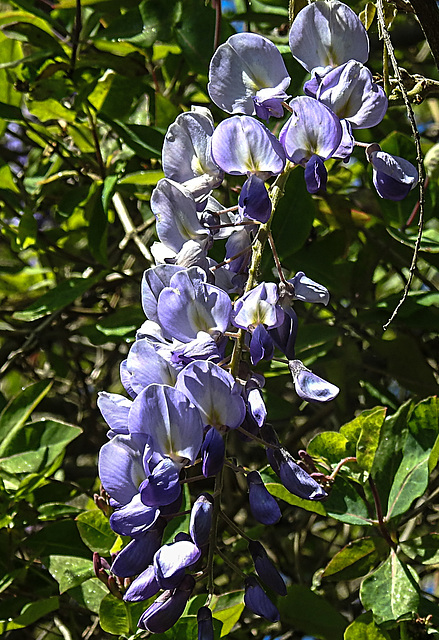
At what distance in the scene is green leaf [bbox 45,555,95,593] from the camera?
97 centimetres

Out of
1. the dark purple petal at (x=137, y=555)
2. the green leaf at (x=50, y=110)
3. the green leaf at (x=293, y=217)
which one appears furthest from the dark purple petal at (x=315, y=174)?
the green leaf at (x=50, y=110)

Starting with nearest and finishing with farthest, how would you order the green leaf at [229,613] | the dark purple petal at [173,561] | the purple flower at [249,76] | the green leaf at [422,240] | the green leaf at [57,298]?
the dark purple petal at [173,561] → the purple flower at [249,76] → the green leaf at [229,613] → the green leaf at [422,240] → the green leaf at [57,298]

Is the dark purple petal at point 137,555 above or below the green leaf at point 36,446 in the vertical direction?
above

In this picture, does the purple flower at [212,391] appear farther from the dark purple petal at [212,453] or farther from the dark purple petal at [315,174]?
the dark purple petal at [315,174]

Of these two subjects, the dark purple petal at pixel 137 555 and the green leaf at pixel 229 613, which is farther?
the green leaf at pixel 229 613

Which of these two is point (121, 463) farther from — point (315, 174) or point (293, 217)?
point (293, 217)

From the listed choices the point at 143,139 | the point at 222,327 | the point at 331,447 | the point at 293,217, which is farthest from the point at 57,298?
the point at 222,327

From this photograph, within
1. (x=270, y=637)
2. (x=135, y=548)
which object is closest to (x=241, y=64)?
(x=135, y=548)

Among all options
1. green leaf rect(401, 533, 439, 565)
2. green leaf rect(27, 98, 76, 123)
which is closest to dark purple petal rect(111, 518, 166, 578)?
green leaf rect(401, 533, 439, 565)

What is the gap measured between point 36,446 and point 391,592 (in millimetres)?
549

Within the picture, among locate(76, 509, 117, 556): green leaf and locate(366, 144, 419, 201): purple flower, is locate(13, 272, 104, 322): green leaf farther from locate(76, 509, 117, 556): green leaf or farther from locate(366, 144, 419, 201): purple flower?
locate(366, 144, 419, 201): purple flower

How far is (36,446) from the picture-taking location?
1.15 meters

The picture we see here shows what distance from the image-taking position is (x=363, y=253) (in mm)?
1308

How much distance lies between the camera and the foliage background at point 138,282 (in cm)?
101
